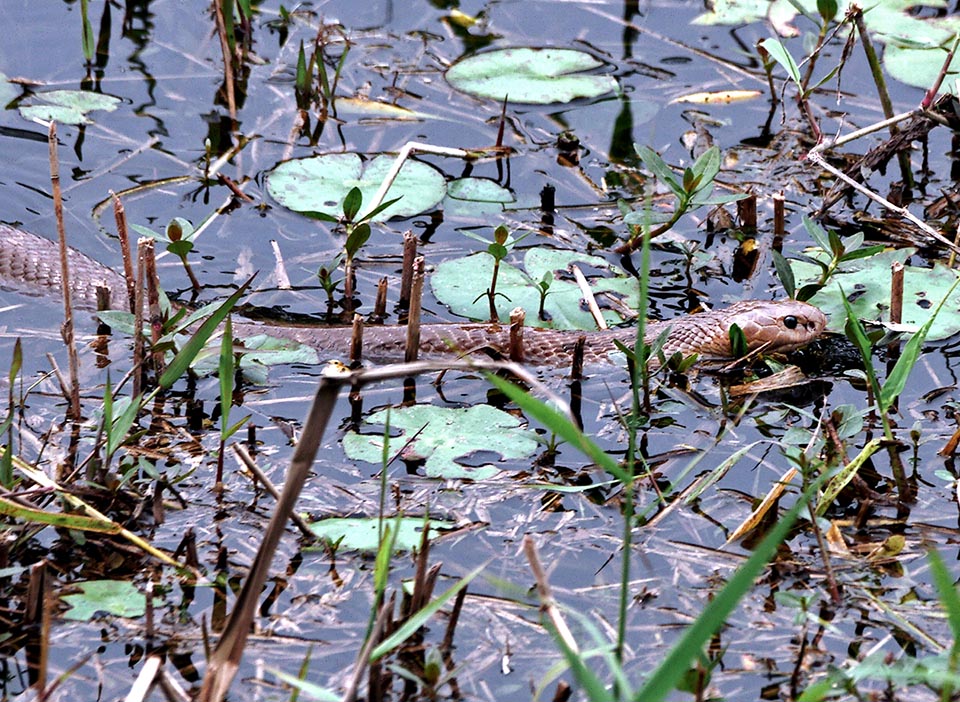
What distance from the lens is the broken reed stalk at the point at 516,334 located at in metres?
4.55

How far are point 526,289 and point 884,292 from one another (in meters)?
1.42

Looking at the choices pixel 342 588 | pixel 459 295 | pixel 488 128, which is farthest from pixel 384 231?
pixel 342 588

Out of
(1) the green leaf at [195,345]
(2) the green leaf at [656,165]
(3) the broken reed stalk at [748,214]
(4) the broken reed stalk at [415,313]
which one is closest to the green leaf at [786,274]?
(2) the green leaf at [656,165]

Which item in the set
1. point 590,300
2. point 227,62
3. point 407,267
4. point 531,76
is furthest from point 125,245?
point 531,76

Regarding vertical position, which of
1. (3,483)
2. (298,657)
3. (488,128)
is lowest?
(298,657)

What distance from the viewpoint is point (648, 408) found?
433 cm

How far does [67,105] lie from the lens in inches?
245

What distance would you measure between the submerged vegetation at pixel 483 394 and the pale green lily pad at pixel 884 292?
0.06ft

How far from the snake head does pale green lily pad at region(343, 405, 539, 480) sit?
1223 mm

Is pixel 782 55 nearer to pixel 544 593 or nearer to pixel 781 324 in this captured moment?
pixel 781 324

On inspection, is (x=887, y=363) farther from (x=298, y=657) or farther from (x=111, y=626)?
(x=111, y=626)

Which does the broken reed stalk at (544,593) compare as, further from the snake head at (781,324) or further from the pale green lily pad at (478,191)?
the pale green lily pad at (478,191)

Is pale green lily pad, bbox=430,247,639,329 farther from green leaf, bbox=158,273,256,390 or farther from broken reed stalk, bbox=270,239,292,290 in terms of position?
green leaf, bbox=158,273,256,390

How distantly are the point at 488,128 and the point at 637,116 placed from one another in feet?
2.52
